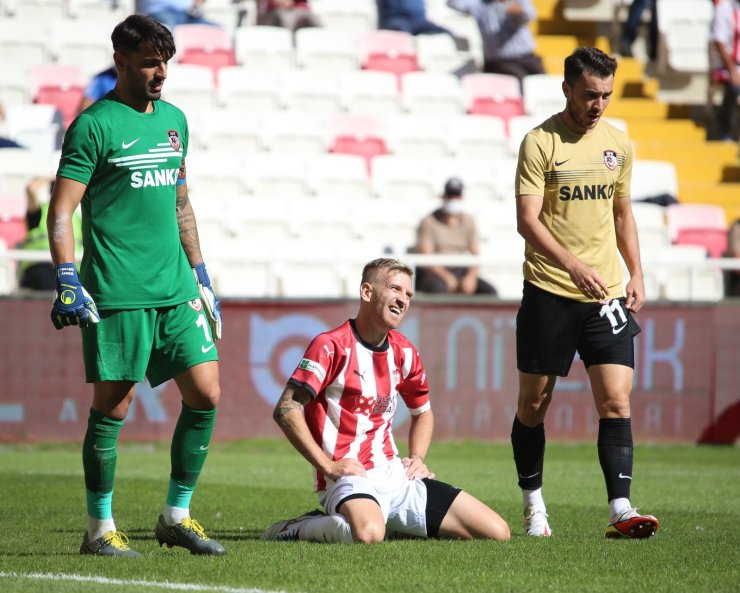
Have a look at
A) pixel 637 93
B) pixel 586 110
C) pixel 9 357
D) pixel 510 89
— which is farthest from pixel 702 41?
pixel 586 110

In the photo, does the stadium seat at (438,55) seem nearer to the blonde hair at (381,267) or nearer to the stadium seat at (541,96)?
the stadium seat at (541,96)

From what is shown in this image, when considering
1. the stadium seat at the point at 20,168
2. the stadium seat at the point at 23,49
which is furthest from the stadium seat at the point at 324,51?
the stadium seat at the point at 20,168

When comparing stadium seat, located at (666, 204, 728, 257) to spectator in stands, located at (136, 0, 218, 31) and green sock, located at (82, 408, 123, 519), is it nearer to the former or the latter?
spectator in stands, located at (136, 0, 218, 31)

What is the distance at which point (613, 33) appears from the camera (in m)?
20.2

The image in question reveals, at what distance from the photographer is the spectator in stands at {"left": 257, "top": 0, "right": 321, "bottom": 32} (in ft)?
58.0

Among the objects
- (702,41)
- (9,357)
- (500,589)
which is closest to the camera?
(500,589)

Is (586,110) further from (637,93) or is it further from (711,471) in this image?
(637,93)

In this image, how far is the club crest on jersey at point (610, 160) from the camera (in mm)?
6746

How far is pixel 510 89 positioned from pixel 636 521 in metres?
11.8

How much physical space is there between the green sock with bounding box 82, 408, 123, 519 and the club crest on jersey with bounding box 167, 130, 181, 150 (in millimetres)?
1209

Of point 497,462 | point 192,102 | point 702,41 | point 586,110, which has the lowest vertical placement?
point 497,462

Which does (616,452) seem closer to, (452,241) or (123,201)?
(123,201)

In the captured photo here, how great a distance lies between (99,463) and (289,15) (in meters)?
12.7

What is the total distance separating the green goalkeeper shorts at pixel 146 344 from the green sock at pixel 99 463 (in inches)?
8.1
